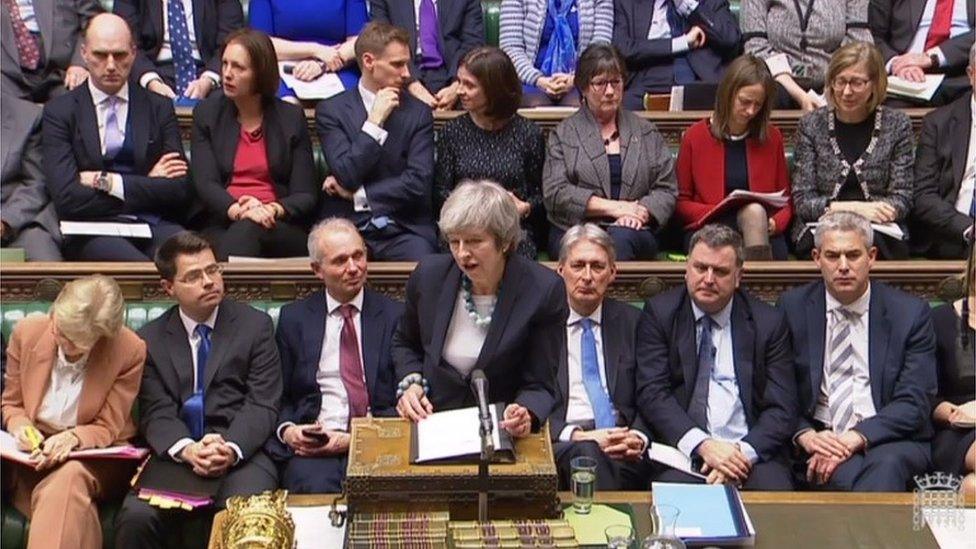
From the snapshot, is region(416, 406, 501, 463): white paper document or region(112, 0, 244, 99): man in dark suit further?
region(112, 0, 244, 99): man in dark suit

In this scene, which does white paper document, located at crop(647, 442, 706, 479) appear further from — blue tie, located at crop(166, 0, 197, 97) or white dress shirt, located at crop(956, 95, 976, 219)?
blue tie, located at crop(166, 0, 197, 97)

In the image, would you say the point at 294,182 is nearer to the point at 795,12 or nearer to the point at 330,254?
the point at 330,254

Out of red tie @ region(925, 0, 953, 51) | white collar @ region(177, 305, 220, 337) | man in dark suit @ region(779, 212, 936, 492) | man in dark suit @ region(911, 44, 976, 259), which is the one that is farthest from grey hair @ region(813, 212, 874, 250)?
red tie @ region(925, 0, 953, 51)

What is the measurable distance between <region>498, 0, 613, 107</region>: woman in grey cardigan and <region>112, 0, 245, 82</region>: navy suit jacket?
1022 millimetres

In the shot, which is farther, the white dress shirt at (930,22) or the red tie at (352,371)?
the white dress shirt at (930,22)

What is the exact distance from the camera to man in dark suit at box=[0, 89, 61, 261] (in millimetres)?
3994

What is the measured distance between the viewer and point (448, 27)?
485 cm

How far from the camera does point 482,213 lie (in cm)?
286

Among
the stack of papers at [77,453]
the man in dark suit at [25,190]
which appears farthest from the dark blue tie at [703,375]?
the man in dark suit at [25,190]

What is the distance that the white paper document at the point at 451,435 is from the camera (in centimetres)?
241

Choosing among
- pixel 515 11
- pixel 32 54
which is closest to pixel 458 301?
pixel 515 11

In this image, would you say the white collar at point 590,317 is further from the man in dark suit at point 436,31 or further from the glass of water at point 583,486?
the man in dark suit at point 436,31

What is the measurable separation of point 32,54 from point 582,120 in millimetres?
1963

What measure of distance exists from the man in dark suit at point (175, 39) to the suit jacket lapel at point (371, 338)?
156 centimetres
